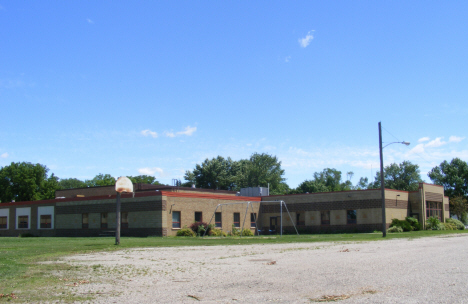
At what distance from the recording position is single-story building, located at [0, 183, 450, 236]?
42.1 m

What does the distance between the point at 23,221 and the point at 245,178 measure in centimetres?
4624

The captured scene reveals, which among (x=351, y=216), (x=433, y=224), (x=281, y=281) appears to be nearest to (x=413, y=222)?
(x=433, y=224)

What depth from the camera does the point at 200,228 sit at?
41.3 m

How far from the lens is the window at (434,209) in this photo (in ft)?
165

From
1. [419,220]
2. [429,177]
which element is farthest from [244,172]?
[419,220]

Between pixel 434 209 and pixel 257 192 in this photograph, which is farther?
pixel 257 192

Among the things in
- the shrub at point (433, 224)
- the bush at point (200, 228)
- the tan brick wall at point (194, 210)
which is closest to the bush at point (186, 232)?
the bush at point (200, 228)

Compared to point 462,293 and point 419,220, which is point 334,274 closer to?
point 462,293

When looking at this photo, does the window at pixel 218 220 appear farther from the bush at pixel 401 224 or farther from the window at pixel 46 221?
the window at pixel 46 221

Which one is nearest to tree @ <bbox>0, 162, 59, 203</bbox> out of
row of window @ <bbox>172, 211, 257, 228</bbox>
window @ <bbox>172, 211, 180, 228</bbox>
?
row of window @ <bbox>172, 211, 257, 228</bbox>

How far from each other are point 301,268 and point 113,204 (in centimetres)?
3458

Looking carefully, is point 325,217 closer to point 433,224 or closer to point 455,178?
point 433,224

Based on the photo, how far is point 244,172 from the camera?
3593 inches

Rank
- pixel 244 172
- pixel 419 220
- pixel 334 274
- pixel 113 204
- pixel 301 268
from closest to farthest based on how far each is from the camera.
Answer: pixel 334 274 < pixel 301 268 < pixel 113 204 < pixel 419 220 < pixel 244 172
